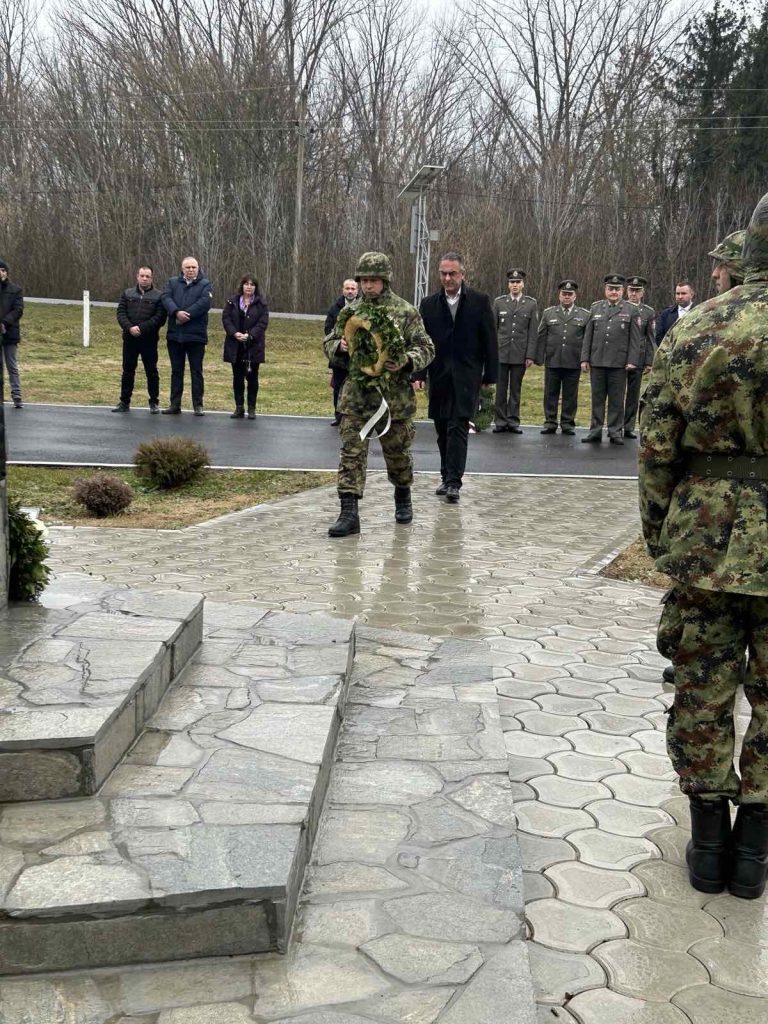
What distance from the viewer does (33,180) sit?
35.9 m

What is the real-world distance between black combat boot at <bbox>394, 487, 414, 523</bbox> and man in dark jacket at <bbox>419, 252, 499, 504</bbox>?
2.61ft

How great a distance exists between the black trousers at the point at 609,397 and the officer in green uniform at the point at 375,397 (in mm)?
7211

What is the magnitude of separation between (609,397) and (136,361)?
6783 mm

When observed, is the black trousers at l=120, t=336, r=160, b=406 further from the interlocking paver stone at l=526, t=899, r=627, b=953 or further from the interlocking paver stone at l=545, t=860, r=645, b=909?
the interlocking paver stone at l=526, t=899, r=627, b=953

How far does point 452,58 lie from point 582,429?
84.0ft

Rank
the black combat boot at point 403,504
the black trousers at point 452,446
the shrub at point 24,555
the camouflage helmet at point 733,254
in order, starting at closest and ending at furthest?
the camouflage helmet at point 733,254, the shrub at point 24,555, the black combat boot at point 403,504, the black trousers at point 452,446

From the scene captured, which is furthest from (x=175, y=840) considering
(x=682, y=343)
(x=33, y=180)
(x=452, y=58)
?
(x=452, y=58)

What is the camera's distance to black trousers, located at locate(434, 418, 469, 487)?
9773 millimetres

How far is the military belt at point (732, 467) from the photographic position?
3184 mm

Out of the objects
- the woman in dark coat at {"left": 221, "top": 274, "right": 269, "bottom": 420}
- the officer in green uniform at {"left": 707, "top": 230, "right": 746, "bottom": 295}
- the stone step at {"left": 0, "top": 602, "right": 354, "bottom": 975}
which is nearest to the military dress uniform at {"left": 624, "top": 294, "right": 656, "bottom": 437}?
the woman in dark coat at {"left": 221, "top": 274, "right": 269, "bottom": 420}

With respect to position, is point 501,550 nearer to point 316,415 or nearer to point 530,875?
point 530,875

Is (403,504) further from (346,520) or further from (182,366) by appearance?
(182,366)

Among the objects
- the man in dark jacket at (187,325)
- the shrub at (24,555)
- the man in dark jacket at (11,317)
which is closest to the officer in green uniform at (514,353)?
the man in dark jacket at (187,325)

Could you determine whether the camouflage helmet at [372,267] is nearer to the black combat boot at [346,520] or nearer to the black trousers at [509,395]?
the black combat boot at [346,520]
